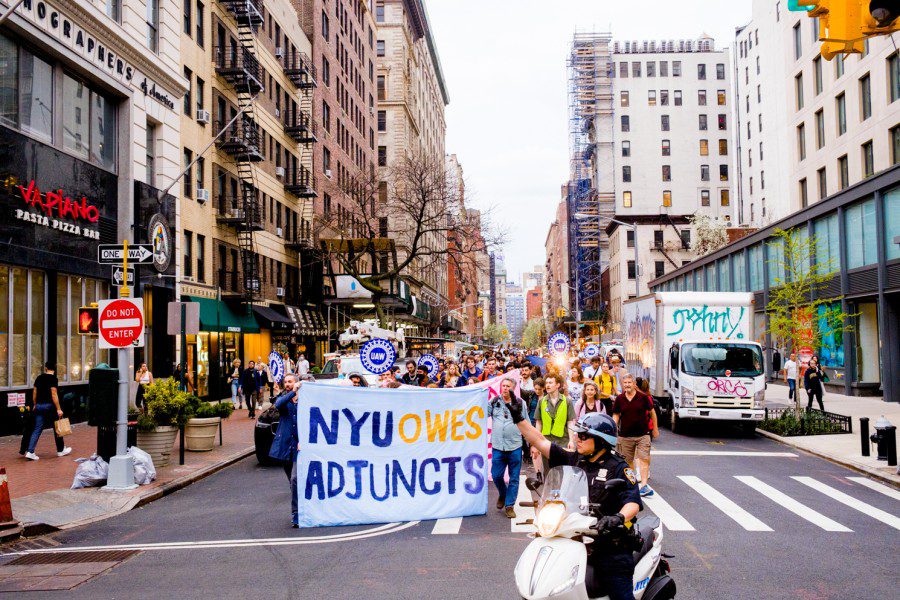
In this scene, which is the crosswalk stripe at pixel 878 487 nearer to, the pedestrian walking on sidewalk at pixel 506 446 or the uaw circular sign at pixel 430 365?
the pedestrian walking on sidewalk at pixel 506 446

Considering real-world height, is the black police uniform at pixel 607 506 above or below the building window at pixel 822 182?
below

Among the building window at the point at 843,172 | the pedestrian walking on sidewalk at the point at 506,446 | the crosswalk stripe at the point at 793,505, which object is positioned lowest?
the crosswalk stripe at the point at 793,505

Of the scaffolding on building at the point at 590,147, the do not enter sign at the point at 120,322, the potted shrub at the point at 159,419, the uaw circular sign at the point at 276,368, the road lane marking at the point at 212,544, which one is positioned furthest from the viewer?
the scaffolding on building at the point at 590,147

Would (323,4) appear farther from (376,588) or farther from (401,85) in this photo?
(376,588)

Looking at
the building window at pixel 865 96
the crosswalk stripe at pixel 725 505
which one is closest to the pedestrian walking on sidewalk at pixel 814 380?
the crosswalk stripe at pixel 725 505

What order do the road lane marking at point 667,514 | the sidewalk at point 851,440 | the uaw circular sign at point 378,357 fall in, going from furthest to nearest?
1. the uaw circular sign at point 378,357
2. the sidewalk at point 851,440
3. the road lane marking at point 667,514

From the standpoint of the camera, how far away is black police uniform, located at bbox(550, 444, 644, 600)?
5.16 metres

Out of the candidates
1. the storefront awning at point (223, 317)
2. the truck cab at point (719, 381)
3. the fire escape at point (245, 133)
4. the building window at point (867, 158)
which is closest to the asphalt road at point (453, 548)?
the truck cab at point (719, 381)

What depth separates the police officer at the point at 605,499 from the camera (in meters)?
5.14

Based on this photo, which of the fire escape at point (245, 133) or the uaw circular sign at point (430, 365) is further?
the fire escape at point (245, 133)

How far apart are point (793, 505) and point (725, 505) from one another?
0.98m

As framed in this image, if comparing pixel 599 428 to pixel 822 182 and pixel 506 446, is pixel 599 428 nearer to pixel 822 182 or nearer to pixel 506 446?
pixel 506 446

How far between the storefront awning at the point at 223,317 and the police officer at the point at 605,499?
26.4 metres

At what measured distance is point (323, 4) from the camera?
172 ft
